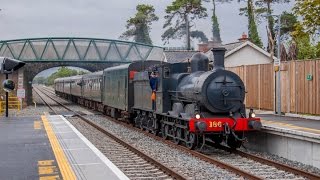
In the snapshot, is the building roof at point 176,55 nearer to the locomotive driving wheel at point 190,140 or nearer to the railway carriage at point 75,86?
the railway carriage at point 75,86

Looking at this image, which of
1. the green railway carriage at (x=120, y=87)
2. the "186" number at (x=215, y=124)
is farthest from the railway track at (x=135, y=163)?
the green railway carriage at (x=120, y=87)

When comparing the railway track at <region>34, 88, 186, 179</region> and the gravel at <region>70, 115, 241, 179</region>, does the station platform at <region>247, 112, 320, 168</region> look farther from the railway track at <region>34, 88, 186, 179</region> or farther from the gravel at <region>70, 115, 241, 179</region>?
the railway track at <region>34, 88, 186, 179</region>

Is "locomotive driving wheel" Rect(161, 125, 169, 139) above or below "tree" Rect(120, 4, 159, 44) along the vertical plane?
below

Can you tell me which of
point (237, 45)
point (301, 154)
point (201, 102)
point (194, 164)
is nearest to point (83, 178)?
point (194, 164)

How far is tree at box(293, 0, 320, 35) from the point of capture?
20641 millimetres

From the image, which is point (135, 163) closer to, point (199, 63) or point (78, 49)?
point (199, 63)

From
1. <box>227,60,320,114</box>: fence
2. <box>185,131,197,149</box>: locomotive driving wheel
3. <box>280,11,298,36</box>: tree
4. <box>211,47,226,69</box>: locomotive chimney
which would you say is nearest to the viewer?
<box>185,131,197,149</box>: locomotive driving wheel

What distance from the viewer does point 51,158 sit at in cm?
1169

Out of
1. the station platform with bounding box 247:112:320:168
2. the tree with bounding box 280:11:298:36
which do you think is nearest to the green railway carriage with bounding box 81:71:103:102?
the station platform with bounding box 247:112:320:168

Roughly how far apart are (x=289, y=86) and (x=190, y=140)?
9.64 meters

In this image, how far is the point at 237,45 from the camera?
3900 cm

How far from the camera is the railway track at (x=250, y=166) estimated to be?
1016cm

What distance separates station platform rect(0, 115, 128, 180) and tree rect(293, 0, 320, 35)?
11.1 meters

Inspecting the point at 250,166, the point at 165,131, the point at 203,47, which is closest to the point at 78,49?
the point at 203,47
